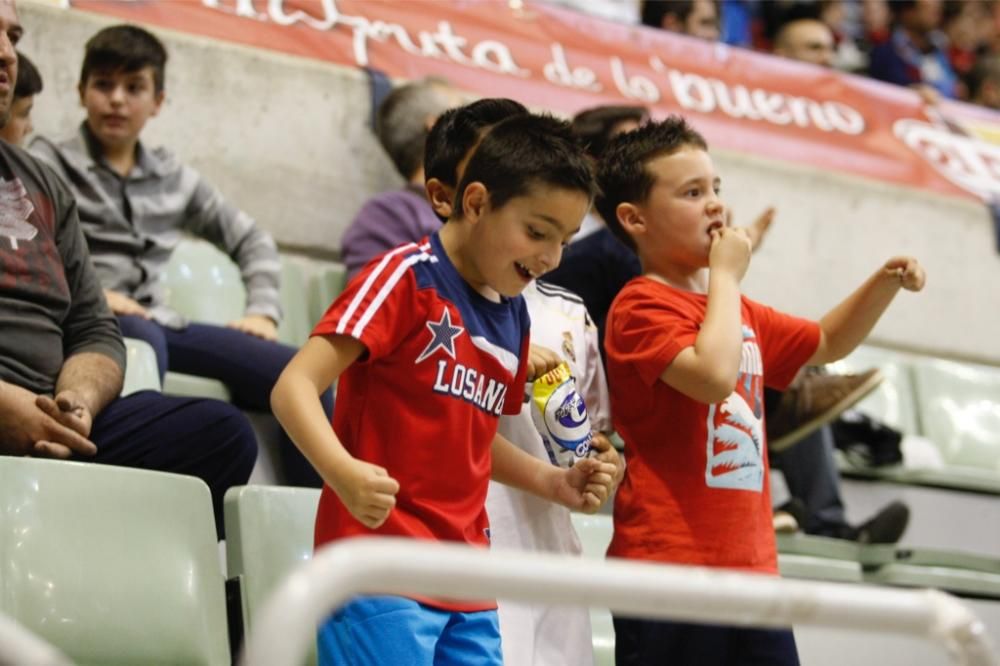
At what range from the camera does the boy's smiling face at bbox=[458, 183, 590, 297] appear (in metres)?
1.88

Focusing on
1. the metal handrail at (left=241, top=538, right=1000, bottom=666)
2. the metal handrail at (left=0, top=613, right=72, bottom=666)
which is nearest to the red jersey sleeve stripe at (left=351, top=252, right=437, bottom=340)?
the metal handrail at (left=241, top=538, right=1000, bottom=666)

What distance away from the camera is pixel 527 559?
1.04m

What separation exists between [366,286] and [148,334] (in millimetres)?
1255

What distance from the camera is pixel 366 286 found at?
1.83 meters

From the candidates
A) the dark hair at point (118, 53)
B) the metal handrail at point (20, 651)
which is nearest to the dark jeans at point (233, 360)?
the dark hair at point (118, 53)

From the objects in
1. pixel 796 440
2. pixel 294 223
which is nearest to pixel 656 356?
pixel 796 440

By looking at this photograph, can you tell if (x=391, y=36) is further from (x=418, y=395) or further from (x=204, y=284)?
(x=418, y=395)

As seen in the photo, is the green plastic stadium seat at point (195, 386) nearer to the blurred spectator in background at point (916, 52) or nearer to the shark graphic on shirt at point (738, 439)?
the shark graphic on shirt at point (738, 439)

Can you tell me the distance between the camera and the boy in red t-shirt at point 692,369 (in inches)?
80.8

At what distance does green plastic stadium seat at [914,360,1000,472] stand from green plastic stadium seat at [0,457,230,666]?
2860 mm

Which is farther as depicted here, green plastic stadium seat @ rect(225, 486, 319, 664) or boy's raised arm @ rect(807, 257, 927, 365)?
boy's raised arm @ rect(807, 257, 927, 365)

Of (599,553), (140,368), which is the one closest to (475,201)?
(599,553)

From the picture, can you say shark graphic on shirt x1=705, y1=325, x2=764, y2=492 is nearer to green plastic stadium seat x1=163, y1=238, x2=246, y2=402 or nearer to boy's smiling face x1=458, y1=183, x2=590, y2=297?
boy's smiling face x1=458, y1=183, x2=590, y2=297

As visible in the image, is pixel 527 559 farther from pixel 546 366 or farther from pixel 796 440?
pixel 796 440
